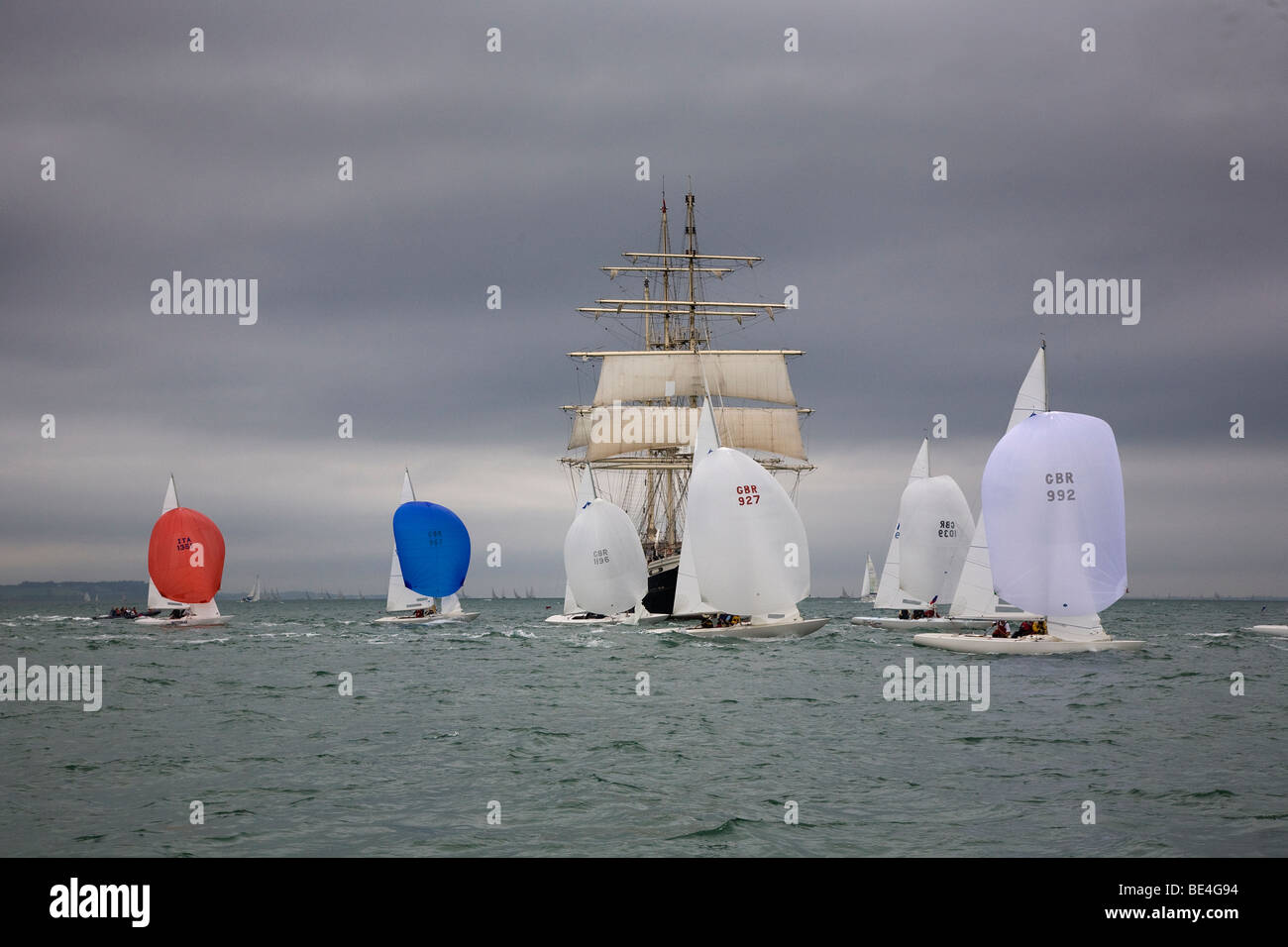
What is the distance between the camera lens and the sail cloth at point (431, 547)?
73.6 meters

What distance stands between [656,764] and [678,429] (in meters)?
78.9

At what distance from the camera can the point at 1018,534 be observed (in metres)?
38.7

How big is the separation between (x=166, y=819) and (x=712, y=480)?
33119mm

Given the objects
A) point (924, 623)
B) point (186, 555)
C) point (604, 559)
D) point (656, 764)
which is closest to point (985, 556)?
point (924, 623)

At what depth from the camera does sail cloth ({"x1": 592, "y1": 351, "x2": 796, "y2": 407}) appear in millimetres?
100375

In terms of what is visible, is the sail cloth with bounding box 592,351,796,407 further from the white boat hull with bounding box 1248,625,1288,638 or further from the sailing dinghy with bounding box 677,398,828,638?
the sailing dinghy with bounding box 677,398,828,638

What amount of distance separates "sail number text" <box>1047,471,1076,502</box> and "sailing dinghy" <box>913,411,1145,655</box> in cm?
3

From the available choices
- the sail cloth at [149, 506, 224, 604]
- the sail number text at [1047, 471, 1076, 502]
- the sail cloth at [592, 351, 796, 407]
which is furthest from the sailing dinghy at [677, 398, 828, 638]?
the sail cloth at [592, 351, 796, 407]

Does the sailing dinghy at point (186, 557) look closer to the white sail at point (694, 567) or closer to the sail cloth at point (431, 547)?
the sail cloth at point (431, 547)

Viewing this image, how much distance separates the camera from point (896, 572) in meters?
67.4

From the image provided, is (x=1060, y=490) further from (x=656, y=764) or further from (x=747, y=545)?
(x=656, y=764)
